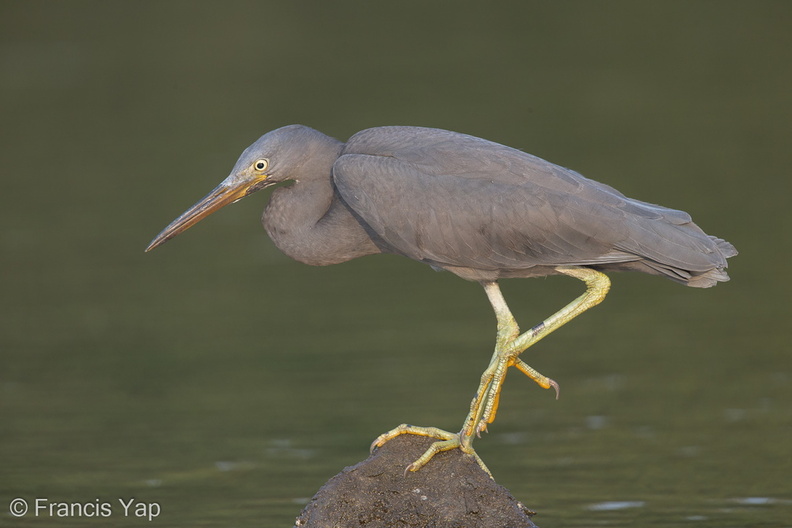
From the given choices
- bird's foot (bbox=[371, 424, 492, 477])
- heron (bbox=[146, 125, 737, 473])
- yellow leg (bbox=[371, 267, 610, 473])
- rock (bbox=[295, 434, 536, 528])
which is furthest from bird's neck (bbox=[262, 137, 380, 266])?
rock (bbox=[295, 434, 536, 528])

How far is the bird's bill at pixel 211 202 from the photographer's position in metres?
8.79

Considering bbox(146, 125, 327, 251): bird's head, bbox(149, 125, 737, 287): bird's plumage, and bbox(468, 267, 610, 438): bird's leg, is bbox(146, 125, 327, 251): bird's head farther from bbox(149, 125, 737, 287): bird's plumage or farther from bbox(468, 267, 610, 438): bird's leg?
bbox(468, 267, 610, 438): bird's leg

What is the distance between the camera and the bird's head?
28.8 ft

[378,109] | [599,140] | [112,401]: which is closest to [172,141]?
[378,109]

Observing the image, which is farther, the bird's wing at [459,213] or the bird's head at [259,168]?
the bird's head at [259,168]

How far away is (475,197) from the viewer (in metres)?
8.54

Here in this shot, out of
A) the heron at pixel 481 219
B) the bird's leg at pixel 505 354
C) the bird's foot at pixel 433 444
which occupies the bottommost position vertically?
the bird's foot at pixel 433 444

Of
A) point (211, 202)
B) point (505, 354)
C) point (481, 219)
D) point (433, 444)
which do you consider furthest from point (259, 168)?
point (433, 444)

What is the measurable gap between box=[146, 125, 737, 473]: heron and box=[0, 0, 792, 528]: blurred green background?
1.95m

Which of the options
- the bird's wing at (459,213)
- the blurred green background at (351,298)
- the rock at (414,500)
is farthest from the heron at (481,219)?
the blurred green background at (351,298)

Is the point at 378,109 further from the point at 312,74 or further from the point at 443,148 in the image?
the point at 443,148

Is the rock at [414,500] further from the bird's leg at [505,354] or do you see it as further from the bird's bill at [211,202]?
the bird's bill at [211,202]

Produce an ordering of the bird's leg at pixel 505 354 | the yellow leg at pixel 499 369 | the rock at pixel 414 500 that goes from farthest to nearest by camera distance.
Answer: the bird's leg at pixel 505 354
the yellow leg at pixel 499 369
the rock at pixel 414 500

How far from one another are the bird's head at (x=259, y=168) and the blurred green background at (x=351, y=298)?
2444mm
